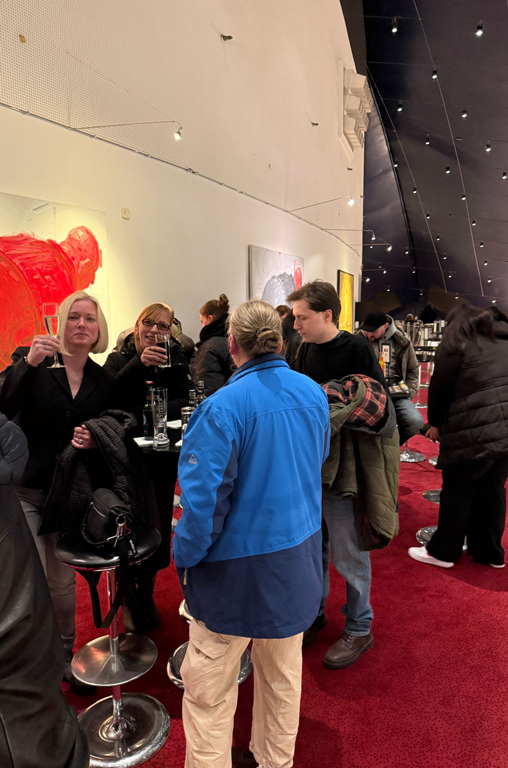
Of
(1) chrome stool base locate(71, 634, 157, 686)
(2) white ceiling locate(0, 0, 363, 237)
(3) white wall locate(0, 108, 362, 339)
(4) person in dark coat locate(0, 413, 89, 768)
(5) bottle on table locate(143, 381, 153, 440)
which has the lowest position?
(1) chrome stool base locate(71, 634, 157, 686)

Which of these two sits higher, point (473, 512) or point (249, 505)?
→ point (249, 505)

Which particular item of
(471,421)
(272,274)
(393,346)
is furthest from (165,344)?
(272,274)

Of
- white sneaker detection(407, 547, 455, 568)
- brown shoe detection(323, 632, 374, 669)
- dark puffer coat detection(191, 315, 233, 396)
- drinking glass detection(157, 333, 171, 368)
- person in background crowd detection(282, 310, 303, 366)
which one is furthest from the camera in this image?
dark puffer coat detection(191, 315, 233, 396)

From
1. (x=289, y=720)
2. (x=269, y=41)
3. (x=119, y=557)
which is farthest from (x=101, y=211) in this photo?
(x=269, y=41)

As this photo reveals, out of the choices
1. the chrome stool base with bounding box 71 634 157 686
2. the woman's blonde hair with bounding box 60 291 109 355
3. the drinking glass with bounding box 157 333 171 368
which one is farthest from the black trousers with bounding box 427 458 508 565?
the woman's blonde hair with bounding box 60 291 109 355

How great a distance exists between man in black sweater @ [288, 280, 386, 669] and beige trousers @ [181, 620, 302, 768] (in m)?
0.70

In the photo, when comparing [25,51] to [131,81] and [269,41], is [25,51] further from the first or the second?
[269,41]

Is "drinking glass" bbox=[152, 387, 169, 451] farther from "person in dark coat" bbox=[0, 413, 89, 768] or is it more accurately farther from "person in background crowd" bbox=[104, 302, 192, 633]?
"person in dark coat" bbox=[0, 413, 89, 768]

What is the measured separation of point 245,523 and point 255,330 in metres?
0.55

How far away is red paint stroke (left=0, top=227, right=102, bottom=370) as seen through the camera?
11.6 feet

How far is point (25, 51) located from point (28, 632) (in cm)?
393

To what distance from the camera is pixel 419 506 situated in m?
4.20

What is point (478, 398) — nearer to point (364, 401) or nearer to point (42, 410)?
point (364, 401)

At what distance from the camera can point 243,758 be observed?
174cm
